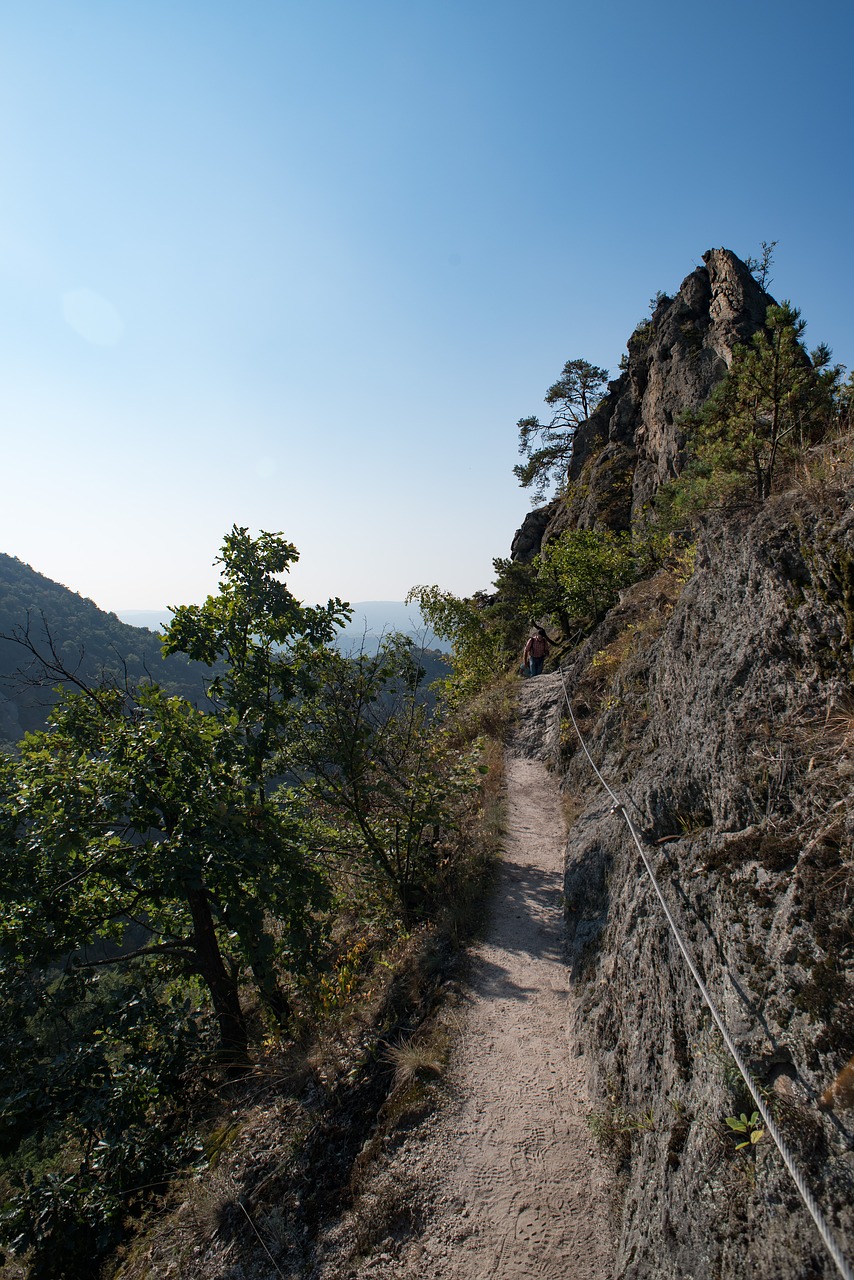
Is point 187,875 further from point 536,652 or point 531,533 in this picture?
point 531,533

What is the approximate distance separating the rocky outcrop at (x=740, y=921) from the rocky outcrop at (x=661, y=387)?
13861 mm

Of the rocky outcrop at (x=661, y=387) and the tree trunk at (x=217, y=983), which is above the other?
the rocky outcrop at (x=661, y=387)

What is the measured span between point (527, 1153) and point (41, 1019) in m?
3.91

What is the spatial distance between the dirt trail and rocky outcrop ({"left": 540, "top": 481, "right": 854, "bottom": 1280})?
10.2 inches

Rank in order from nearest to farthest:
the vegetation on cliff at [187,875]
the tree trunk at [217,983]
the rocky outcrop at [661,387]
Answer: the vegetation on cliff at [187,875] → the tree trunk at [217,983] → the rocky outcrop at [661,387]

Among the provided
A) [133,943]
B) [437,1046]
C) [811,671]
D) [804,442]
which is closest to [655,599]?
[804,442]

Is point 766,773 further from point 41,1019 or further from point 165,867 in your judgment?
point 41,1019

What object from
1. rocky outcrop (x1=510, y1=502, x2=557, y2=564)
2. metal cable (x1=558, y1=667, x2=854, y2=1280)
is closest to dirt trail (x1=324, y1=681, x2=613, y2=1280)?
metal cable (x1=558, y1=667, x2=854, y2=1280)

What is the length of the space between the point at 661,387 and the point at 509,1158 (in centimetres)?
2335

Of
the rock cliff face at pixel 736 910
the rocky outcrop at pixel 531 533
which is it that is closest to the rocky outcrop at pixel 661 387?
the rocky outcrop at pixel 531 533

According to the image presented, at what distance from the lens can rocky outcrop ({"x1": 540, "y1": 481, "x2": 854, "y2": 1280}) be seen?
2.20 metres

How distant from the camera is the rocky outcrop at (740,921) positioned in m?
2.20

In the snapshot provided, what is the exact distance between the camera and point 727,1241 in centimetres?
224

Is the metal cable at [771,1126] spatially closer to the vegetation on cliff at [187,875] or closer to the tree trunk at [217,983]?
the vegetation on cliff at [187,875]
